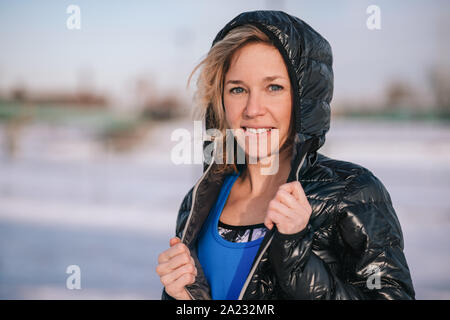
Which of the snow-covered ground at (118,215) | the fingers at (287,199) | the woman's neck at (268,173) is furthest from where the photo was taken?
the snow-covered ground at (118,215)

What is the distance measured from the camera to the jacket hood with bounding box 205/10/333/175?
5.35 ft

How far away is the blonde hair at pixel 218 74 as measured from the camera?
1.73 metres

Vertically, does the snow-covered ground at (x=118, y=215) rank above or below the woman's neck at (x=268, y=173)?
below

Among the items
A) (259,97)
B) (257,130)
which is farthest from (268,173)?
(259,97)

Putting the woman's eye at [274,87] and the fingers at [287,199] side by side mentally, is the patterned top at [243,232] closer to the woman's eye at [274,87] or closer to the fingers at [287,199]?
the fingers at [287,199]

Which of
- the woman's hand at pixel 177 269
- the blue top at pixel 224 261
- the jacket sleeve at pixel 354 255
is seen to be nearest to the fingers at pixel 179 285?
the woman's hand at pixel 177 269

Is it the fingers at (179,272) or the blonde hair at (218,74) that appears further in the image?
the blonde hair at (218,74)

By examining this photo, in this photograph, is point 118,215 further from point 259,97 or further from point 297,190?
point 297,190

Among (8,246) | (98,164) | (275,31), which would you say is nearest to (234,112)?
(275,31)

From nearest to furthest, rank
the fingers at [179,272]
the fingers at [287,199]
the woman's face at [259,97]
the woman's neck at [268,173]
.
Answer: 1. the fingers at [287,199]
2. the fingers at [179,272]
3. the woman's face at [259,97]
4. the woman's neck at [268,173]

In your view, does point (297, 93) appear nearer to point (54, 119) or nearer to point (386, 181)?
point (386, 181)

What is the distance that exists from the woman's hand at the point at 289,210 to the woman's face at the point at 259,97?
1.40 ft

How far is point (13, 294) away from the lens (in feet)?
15.4

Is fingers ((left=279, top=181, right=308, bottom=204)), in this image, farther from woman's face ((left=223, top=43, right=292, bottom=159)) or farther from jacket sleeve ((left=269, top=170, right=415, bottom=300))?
woman's face ((left=223, top=43, right=292, bottom=159))
